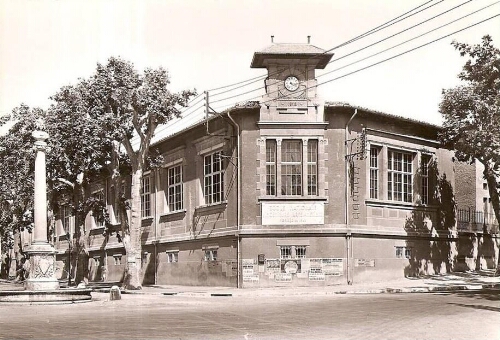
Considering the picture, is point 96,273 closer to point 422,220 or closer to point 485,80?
point 422,220

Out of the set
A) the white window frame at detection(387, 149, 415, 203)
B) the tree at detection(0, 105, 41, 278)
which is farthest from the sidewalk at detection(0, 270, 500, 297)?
the tree at detection(0, 105, 41, 278)

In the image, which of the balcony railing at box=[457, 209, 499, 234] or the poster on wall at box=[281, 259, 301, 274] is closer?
the poster on wall at box=[281, 259, 301, 274]

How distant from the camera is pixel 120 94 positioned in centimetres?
2783

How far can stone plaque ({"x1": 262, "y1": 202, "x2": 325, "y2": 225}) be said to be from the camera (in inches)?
1081

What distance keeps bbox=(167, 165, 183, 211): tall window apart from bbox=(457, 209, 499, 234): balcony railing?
14755 mm

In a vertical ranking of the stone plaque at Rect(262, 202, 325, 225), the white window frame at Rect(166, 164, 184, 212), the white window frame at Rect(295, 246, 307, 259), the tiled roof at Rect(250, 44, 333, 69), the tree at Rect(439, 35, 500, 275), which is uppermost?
the tiled roof at Rect(250, 44, 333, 69)

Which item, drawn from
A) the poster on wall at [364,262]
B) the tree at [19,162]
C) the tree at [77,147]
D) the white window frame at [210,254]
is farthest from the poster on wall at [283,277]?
the tree at [19,162]

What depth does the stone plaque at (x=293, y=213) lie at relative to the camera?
2745 centimetres

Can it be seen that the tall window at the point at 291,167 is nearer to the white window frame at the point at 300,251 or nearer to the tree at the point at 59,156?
the white window frame at the point at 300,251

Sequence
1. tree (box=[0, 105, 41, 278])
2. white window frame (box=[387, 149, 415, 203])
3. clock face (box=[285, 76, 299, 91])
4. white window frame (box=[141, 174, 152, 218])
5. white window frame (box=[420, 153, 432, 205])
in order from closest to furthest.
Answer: clock face (box=[285, 76, 299, 91])
white window frame (box=[387, 149, 415, 203])
white window frame (box=[420, 153, 432, 205])
tree (box=[0, 105, 41, 278])
white window frame (box=[141, 174, 152, 218])

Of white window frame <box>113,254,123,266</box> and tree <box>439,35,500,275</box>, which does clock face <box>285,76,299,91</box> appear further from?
white window frame <box>113,254,123,266</box>

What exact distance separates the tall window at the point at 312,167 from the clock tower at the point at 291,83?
1.15 metres

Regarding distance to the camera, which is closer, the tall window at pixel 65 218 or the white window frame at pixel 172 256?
the white window frame at pixel 172 256

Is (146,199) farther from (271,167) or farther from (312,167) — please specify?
(312,167)
